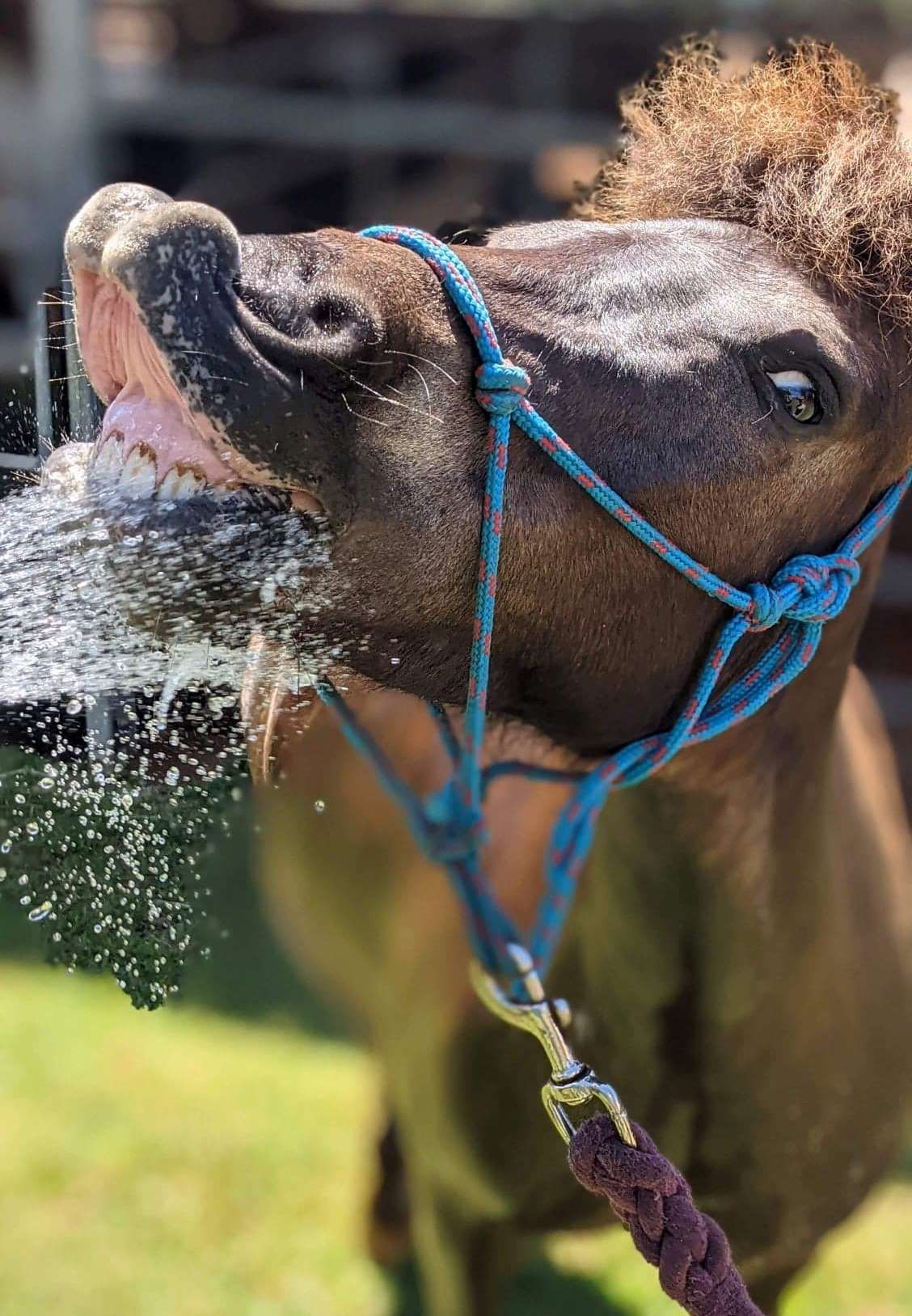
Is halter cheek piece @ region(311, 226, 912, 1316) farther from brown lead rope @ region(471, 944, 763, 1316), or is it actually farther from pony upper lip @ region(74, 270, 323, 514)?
pony upper lip @ region(74, 270, 323, 514)

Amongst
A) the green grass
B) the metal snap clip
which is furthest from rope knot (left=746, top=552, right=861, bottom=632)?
the green grass

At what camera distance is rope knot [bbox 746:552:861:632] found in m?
1.25

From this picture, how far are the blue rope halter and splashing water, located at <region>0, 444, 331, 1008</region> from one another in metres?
0.12

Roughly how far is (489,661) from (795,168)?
595 mm

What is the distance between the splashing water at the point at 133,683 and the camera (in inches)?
39.3

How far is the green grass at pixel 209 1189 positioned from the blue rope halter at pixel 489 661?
3.00 feet

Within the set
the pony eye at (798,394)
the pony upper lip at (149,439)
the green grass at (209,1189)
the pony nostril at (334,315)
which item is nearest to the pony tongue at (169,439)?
the pony upper lip at (149,439)

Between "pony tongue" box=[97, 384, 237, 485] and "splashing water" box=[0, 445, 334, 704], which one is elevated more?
"pony tongue" box=[97, 384, 237, 485]

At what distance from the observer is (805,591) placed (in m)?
1.27

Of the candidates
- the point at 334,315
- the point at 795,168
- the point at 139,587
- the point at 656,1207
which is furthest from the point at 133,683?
the point at 795,168

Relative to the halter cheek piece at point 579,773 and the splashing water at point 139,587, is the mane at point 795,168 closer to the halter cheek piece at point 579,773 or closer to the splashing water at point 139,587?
the halter cheek piece at point 579,773

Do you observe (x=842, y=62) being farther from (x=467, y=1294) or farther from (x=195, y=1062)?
(x=195, y=1062)

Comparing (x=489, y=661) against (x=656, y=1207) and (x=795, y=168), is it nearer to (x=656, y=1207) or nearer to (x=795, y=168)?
(x=656, y=1207)

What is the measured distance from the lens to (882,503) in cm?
135
